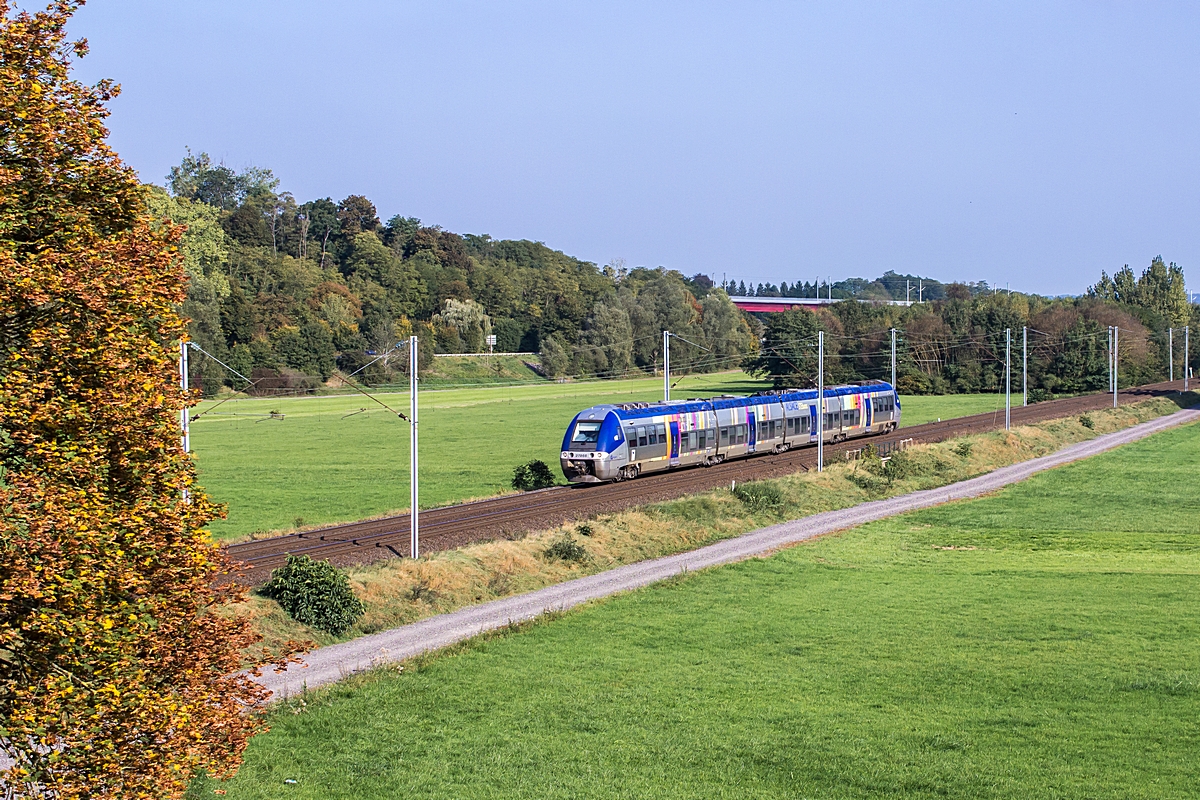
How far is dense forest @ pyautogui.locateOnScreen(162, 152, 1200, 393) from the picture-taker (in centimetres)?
13125

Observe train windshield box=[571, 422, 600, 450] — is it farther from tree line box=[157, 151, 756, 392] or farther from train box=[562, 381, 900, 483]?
tree line box=[157, 151, 756, 392]

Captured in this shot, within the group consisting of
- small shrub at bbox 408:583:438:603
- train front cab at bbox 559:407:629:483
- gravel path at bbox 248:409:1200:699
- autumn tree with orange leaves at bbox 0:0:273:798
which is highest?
autumn tree with orange leaves at bbox 0:0:273:798

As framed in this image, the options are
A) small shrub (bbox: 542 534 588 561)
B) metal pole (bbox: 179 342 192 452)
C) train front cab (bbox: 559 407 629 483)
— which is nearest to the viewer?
metal pole (bbox: 179 342 192 452)

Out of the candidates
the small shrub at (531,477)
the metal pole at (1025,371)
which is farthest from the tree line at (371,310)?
the small shrub at (531,477)

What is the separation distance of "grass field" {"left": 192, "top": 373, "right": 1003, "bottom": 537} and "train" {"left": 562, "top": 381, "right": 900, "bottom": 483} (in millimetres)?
5879

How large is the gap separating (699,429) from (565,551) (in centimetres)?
2435

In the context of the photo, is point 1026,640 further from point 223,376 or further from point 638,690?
point 223,376

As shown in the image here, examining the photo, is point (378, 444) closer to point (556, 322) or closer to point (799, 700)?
point (799, 700)

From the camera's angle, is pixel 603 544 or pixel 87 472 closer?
pixel 87 472

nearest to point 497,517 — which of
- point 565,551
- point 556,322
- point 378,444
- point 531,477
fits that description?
point 565,551

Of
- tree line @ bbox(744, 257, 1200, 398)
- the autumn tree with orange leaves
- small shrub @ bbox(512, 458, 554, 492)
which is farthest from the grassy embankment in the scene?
tree line @ bbox(744, 257, 1200, 398)

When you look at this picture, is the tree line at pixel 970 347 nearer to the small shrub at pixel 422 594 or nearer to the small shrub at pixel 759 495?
the small shrub at pixel 759 495

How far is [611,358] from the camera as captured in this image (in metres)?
158

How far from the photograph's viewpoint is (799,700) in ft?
74.1
